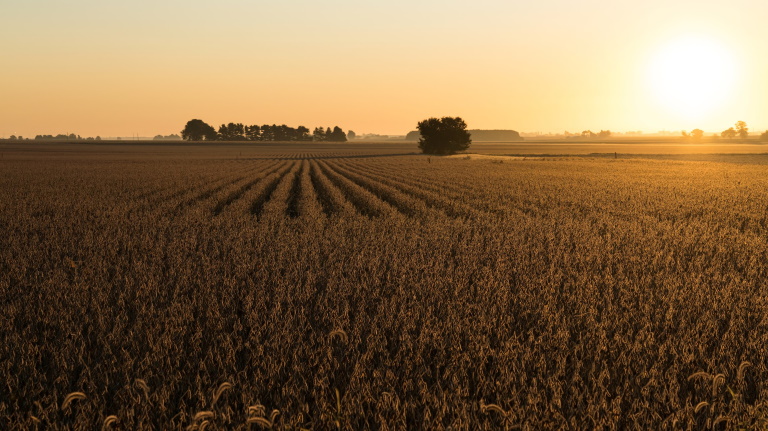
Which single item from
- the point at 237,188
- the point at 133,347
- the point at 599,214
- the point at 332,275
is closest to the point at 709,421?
the point at 133,347

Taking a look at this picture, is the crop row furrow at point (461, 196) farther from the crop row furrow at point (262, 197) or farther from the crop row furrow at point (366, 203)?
the crop row furrow at point (262, 197)

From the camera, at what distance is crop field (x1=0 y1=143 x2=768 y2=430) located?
3.66 m

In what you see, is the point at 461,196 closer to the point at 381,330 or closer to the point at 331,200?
the point at 331,200

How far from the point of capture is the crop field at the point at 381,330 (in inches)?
144

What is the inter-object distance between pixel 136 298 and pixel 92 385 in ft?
8.57

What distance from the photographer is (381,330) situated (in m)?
5.13

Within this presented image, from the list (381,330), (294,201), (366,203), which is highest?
(381,330)

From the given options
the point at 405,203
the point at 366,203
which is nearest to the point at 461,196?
the point at 405,203

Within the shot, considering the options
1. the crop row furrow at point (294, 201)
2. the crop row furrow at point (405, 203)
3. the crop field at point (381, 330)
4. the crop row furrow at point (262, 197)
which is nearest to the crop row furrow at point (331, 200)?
the crop row furrow at point (294, 201)

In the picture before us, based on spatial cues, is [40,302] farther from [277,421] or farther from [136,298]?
[277,421]

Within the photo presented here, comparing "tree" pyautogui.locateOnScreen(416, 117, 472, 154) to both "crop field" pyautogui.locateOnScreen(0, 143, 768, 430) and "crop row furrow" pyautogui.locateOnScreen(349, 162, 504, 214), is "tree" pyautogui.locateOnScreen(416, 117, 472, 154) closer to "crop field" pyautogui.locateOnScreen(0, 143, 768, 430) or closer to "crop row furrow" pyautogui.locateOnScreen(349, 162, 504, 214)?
"crop row furrow" pyautogui.locateOnScreen(349, 162, 504, 214)

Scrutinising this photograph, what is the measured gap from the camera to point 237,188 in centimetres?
2555

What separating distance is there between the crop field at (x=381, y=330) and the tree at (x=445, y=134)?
7581cm

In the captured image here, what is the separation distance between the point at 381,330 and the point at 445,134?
8357 cm
